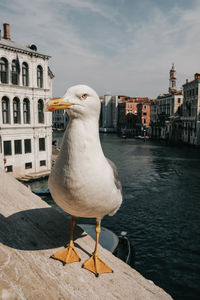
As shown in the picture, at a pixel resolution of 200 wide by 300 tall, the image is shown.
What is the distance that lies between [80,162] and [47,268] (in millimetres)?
1003

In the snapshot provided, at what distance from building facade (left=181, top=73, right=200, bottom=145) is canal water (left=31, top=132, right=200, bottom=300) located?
31682 millimetres

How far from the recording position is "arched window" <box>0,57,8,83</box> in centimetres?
2058

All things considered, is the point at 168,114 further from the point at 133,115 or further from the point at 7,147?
the point at 7,147

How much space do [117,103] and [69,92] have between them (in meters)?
120

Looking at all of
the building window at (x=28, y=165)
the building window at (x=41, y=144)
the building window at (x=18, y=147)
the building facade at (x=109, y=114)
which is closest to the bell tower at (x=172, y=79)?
the building facade at (x=109, y=114)

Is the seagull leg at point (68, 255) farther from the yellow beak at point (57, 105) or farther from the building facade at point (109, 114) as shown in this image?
the building facade at point (109, 114)

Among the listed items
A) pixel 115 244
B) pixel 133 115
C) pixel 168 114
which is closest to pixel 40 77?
pixel 115 244

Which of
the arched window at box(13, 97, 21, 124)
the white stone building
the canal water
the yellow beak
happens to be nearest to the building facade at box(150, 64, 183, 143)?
the canal water

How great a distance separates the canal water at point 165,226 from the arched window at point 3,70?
385 inches

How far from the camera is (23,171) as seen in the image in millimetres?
23203

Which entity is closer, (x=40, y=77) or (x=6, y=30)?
(x=40, y=77)

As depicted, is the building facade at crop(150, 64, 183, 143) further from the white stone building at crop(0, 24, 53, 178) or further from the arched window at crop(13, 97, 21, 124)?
the arched window at crop(13, 97, 21, 124)

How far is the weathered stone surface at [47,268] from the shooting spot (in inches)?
72.3

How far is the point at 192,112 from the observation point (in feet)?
197
